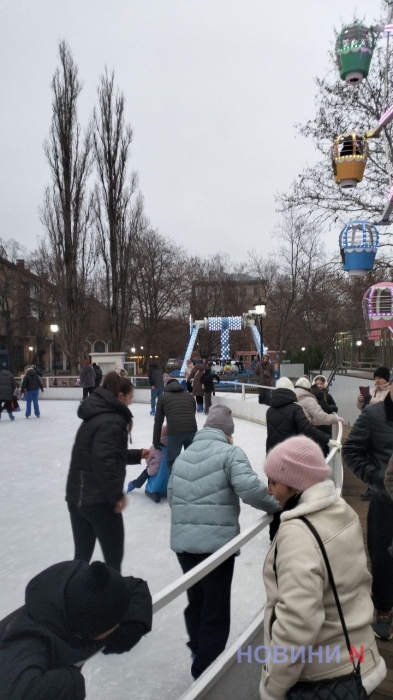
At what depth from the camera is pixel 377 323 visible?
10.4 m

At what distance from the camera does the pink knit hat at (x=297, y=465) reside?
164cm

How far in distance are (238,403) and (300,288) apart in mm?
13261

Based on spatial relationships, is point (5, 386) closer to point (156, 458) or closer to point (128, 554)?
point (156, 458)

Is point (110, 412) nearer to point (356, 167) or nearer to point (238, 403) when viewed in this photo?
point (356, 167)

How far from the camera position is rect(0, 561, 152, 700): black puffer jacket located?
3.66ft

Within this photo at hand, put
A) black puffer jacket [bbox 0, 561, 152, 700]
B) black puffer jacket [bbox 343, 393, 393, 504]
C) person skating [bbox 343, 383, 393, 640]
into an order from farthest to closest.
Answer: black puffer jacket [bbox 343, 393, 393, 504] < person skating [bbox 343, 383, 393, 640] < black puffer jacket [bbox 0, 561, 152, 700]

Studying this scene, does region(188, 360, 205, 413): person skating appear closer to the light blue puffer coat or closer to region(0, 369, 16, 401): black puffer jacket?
region(0, 369, 16, 401): black puffer jacket

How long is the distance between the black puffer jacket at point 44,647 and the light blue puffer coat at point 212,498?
3.88ft

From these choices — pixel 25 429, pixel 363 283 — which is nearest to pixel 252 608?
pixel 25 429

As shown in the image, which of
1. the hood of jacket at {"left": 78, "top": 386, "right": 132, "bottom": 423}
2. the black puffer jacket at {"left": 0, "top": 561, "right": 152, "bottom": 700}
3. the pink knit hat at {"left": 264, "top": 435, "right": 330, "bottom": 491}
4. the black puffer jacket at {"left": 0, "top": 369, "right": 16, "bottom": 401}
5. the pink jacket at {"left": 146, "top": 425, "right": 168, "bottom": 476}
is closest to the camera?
the black puffer jacket at {"left": 0, "top": 561, "right": 152, "bottom": 700}

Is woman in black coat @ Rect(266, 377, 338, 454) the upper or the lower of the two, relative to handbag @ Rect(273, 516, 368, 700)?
upper

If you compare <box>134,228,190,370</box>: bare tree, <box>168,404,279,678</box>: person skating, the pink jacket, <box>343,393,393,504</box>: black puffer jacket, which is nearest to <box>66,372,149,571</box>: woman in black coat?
<box>168,404,279,678</box>: person skating

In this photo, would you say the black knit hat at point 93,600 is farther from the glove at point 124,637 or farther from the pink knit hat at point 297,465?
the pink knit hat at point 297,465

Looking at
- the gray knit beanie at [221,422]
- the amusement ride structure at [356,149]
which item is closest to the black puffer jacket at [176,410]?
the gray knit beanie at [221,422]
